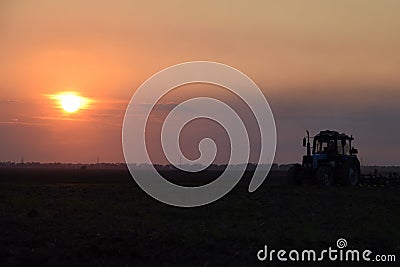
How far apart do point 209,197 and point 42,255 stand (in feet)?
57.8

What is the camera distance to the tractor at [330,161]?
4512 cm

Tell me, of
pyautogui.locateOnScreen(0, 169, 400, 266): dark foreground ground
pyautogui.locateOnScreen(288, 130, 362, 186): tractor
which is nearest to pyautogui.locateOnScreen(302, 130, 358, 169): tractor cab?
pyautogui.locateOnScreen(288, 130, 362, 186): tractor

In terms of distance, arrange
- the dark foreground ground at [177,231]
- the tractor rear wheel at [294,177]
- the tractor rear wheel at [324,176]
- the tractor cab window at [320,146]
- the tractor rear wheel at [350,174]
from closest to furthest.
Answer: the dark foreground ground at [177,231] → the tractor rear wheel at [324,176] → the tractor rear wheel at [350,174] → the tractor rear wheel at [294,177] → the tractor cab window at [320,146]

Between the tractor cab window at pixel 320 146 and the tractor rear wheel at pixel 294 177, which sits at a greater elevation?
the tractor cab window at pixel 320 146

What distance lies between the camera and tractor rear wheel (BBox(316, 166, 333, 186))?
4356 centimetres

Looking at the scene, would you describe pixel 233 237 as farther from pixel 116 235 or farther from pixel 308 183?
pixel 308 183

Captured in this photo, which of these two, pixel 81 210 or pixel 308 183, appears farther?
pixel 308 183

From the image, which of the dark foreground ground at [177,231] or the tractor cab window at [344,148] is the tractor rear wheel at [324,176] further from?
the dark foreground ground at [177,231]

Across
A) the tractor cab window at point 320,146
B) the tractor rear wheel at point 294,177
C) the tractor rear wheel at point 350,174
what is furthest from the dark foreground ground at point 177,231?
the tractor cab window at point 320,146

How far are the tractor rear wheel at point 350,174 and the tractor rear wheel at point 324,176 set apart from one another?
1.00 meters

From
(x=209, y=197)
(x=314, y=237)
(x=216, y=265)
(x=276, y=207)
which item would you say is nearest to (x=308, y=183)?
(x=209, y=197)

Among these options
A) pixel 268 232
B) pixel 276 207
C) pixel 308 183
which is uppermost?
pixel 308 183

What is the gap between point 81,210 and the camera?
27.0m

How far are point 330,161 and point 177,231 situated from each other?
25683 mm
